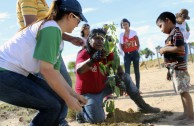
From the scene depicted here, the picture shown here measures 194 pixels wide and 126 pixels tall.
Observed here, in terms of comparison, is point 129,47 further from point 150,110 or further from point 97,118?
point 97,118

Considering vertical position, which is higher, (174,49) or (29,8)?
(29,8)

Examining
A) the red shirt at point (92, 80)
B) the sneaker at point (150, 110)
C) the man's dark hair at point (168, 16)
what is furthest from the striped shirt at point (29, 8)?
the sneaker at point (150, 110)

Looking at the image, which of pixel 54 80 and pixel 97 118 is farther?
pixel 97 118

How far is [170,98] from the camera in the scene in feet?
21.6

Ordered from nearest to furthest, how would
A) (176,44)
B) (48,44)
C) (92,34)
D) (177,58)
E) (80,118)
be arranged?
(48,44) < (176,44) < (177,58) < (92,34) < (80,118)

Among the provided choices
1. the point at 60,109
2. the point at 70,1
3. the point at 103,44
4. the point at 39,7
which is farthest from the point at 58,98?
the point at 103,44

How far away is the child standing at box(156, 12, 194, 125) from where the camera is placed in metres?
4.54

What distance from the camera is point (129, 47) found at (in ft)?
25.0

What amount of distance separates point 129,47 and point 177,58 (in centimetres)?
300

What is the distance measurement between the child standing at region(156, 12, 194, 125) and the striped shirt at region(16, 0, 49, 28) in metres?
1.62

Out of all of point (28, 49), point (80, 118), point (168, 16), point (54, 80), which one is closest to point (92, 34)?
point (168, 16)

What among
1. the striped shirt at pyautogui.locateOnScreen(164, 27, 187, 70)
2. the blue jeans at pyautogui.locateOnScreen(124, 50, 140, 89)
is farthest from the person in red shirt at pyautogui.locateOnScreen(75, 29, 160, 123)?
the blue jeans at pyautogui.locateOnScreen(124, 50, 140, 89)

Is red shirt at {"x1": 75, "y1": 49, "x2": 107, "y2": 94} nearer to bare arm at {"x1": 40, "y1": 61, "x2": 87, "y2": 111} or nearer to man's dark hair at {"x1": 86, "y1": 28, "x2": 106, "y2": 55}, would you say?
man's dark hair at {"x1": 86, "y1": 28, "x2": 106, "y2": 55}

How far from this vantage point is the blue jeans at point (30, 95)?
115 inches
